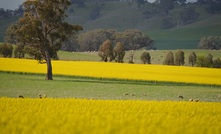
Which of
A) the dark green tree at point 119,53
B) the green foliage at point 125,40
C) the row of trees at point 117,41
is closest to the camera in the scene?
the dark green tree at point 119,53

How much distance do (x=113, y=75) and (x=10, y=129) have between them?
5207 cm

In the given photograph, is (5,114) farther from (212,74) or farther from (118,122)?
(212,74)

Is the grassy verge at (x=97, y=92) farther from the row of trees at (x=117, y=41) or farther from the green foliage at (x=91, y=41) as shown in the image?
the green foliage at (x=91, y=41)

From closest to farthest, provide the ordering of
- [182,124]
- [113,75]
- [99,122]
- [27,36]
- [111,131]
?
[111,131]
[99,122]
[182,124]
[27,36]
[113,75]

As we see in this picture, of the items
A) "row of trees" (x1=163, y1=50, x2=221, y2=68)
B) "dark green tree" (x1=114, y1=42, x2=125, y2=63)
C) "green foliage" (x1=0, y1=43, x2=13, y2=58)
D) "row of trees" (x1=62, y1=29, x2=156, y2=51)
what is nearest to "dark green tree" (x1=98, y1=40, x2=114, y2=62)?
"dark green tree" (x1=114, y1=42, x2=125, y2=63)

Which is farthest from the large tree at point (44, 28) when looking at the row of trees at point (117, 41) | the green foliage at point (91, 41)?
the green foliage at point (91, 41)

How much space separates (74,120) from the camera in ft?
50.8

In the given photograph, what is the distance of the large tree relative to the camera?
191ft

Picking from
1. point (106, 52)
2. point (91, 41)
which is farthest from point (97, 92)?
point (91, 41)

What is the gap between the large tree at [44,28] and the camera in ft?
191

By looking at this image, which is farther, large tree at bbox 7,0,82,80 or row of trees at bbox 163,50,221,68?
row of trees at bbox 163,50,221,68

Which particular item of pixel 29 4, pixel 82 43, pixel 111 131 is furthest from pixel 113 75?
pixel 82 43

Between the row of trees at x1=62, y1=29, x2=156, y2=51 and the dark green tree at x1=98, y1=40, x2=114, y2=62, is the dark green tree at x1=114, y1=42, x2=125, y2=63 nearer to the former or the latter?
the dark green tree at x1=98, y1=40, x2=114, y2=62

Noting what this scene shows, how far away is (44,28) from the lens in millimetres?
59125
